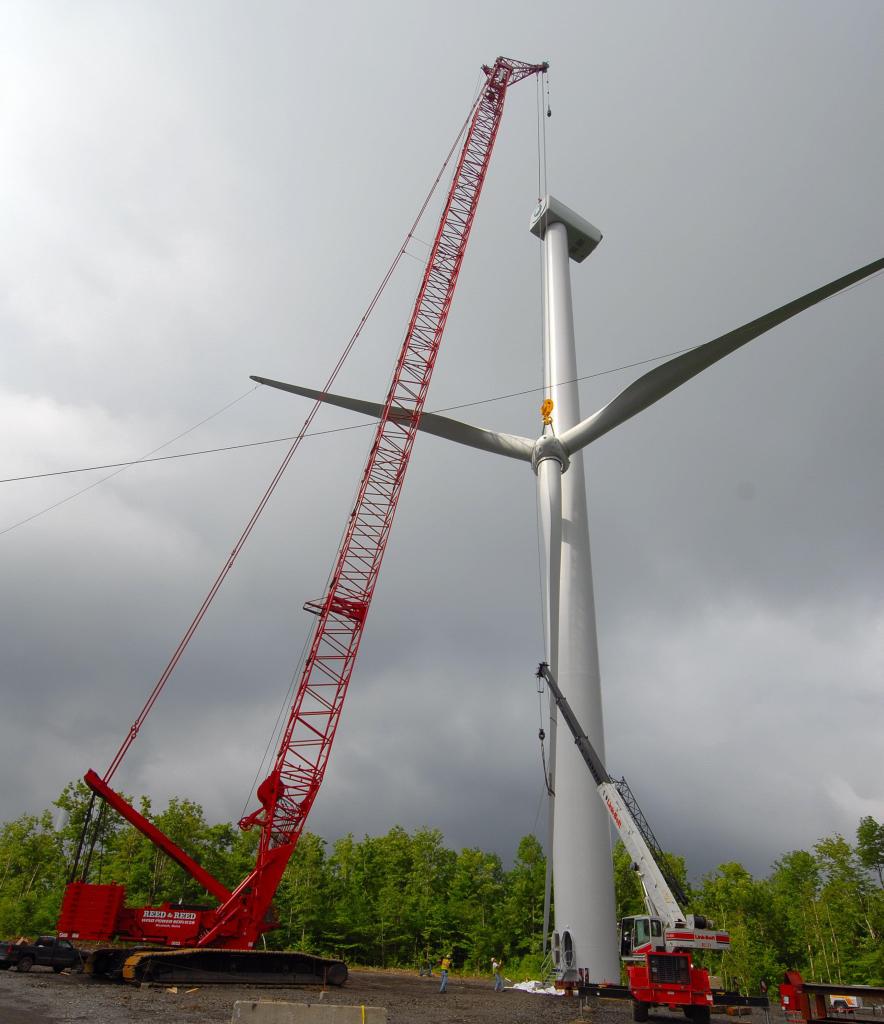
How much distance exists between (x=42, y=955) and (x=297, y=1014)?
936 inches

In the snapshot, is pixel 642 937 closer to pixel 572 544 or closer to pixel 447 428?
pixel 572 544

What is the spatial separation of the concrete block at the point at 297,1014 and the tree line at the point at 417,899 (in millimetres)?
49611

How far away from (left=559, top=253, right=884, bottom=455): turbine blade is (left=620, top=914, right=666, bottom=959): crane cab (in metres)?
17.4

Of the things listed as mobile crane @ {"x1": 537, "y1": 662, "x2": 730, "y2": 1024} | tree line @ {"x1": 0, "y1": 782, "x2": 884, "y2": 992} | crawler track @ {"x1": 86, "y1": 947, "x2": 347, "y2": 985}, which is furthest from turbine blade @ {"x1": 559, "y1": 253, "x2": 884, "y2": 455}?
tree line @ {"x1": 0, "y1": 782, "x2": 884, "y2": 992}

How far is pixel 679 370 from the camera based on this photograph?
86.0 ft

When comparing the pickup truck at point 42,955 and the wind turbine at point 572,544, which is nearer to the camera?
the wind turbine at point 572,544

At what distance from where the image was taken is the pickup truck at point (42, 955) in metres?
24.9

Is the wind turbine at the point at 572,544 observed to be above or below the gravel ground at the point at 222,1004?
above

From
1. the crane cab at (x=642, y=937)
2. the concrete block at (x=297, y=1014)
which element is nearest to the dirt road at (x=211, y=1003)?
the crane cab at (x=642, y=937)

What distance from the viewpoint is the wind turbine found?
23.5 meters

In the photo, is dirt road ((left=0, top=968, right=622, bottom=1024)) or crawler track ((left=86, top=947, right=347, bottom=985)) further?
crawler track ((left=86, top=947, right=347, bottom=985))

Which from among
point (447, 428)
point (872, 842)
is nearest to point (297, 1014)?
point (447, 428)

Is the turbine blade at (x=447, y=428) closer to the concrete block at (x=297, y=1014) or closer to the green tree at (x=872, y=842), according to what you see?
the concrete block at (x=297, y=1014)

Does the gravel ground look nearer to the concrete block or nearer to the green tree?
the concrete block
